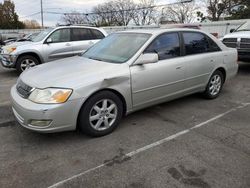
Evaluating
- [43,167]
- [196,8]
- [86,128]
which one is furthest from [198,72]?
[196,8]

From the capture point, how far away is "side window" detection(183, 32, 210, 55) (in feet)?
14.8

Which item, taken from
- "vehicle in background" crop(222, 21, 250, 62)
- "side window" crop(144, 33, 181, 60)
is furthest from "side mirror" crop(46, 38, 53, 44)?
"vehicle in background" crop(222, 21, 250, 62)

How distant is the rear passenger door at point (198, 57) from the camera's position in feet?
14.7

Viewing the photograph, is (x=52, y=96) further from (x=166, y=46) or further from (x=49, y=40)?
(x=49, y=40)

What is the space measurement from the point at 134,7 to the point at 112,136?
168ft

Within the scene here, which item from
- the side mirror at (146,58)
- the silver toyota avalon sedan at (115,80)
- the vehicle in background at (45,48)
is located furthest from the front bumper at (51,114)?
the vehicle in background at (45,48)

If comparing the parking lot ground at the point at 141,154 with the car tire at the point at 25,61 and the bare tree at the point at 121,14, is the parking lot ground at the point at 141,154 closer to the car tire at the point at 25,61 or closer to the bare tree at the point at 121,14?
the car tire at the point at 25,61

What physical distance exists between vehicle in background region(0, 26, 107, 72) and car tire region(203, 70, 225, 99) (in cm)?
488

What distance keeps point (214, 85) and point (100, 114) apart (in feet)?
9.60

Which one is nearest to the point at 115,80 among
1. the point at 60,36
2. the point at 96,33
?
the point at 60,36

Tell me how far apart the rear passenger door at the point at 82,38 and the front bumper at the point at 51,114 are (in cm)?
532

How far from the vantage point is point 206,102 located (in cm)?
504

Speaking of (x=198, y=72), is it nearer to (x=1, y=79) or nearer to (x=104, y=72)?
(x=104, y=72)

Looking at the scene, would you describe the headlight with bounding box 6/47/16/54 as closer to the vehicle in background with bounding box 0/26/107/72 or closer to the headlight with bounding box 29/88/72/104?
the vehicle in background with bounding box 0/26/107/72
